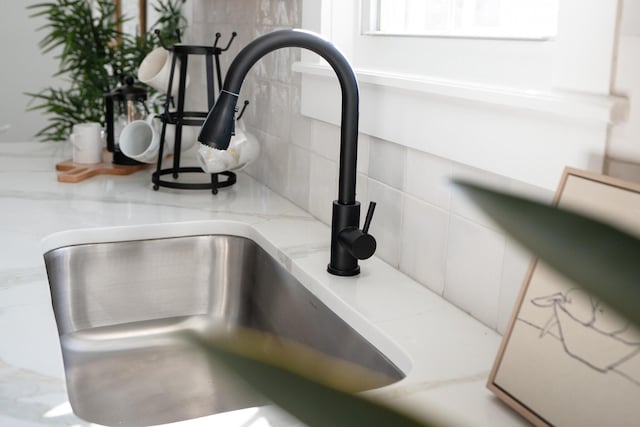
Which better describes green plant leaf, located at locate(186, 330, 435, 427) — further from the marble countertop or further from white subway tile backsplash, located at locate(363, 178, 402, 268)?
white subway tile backsplash, located at locate(363, 178, 402, 268)

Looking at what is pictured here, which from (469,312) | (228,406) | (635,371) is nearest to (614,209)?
(635,371)

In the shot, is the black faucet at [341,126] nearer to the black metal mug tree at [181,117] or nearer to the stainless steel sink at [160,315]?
the stainless steel sink at [160,315]

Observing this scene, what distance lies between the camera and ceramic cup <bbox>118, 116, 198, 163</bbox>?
5.75 feet

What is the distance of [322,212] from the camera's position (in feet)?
4.87

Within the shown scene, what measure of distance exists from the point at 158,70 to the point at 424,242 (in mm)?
1133

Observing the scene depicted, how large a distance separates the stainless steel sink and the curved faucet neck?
0.21 meters

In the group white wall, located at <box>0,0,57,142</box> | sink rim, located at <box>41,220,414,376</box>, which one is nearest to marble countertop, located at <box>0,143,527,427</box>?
sink rim, located at <box>41,220,414,376</box>

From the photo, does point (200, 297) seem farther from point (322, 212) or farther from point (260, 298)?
point (322, 212)

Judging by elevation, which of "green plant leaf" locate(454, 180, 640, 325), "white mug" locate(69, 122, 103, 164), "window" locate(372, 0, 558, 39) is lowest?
"white mug" locate(69, 122, 103, 164)

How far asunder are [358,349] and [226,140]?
35 cm

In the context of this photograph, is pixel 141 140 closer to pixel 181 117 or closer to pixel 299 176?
pixel 181 117

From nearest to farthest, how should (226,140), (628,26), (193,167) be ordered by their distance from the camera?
1. (628,26)
2. (226,140)
3. (193,167)

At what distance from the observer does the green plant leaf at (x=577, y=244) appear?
13cm

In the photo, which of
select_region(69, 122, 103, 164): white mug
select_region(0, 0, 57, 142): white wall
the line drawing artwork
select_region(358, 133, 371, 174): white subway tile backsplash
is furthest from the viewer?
select_region(0, 0, 57, 142): white wall
